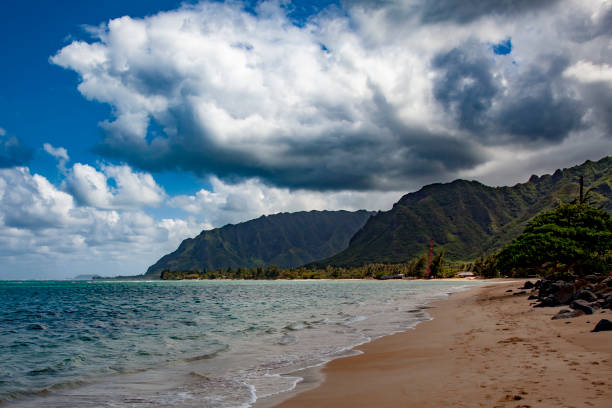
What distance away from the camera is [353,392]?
11.6 meters

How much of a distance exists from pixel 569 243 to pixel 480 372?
38.8 meters

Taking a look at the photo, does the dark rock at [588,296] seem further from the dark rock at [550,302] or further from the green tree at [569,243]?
the green tree at [569,243]

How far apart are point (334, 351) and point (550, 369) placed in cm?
1062

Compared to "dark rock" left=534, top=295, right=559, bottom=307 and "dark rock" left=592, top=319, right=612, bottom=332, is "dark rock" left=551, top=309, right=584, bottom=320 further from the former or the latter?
"dark rock" left=534, top=295, right=559, bottom=307

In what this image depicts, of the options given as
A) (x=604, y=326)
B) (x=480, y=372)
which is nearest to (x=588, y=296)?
(x=604, y=326)

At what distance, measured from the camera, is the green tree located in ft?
141

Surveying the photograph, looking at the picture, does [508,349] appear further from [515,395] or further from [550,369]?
[515,395]

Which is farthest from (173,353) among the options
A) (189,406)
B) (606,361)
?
(606,361)

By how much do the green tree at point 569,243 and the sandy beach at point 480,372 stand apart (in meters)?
25.5

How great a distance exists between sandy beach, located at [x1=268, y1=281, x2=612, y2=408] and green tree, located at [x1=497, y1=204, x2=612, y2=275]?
83.8ft

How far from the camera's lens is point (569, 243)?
42.8m

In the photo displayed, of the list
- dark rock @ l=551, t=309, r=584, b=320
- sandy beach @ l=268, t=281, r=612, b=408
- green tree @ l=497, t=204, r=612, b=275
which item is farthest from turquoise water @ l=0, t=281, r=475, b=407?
green tree @ l=497, t=204, r=612, b=275

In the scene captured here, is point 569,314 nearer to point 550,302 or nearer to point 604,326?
point 604,326

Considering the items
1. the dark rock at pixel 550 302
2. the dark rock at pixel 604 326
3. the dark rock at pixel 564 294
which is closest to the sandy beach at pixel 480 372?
the dark rock at pixel 604 326
